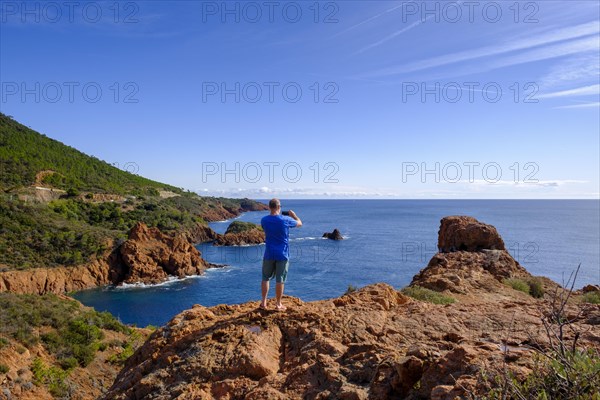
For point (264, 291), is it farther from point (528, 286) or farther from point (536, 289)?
point (536, 289)

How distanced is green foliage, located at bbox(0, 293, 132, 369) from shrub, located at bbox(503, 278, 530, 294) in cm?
1689

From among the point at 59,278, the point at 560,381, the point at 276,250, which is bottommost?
the point at 59,278

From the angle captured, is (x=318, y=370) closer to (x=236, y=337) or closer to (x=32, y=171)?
(x=236, y=337)

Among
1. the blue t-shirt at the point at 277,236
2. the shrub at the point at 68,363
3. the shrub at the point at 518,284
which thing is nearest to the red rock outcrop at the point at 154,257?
the shrub at the point at 68,363

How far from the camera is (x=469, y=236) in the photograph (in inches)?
811

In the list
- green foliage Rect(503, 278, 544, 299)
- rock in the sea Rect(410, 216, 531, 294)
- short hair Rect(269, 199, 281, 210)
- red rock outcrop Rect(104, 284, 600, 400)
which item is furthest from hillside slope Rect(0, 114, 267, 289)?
green foliage Rect(503, 278, 544, 299)

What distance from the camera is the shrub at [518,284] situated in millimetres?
13840

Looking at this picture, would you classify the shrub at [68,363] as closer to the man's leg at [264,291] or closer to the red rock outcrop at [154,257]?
the man's leg at [264,291]

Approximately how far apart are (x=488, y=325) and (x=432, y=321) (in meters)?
0.78

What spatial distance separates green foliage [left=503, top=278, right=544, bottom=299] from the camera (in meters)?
13.8

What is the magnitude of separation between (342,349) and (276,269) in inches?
72.2

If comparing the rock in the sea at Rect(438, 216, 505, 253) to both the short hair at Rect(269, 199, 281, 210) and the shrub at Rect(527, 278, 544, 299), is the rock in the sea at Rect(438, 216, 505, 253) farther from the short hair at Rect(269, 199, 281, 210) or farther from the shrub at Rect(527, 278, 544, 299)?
the short hair at Rect(269, 199, 281, 210)

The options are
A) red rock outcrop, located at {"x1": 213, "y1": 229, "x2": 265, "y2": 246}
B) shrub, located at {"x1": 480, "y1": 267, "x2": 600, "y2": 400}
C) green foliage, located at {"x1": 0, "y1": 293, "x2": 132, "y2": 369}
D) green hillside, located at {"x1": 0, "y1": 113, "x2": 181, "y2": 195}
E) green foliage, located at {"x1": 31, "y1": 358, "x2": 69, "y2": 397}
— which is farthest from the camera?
red rock outcrop, located at {"x1": 213, "y1": 229, "x2": 265, "y2": 246}

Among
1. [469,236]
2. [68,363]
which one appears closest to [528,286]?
[469,236]
